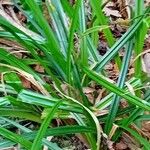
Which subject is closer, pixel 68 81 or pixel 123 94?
pixel 123 94

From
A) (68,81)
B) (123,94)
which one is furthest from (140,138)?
(68,81)

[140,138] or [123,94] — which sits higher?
[123,94]

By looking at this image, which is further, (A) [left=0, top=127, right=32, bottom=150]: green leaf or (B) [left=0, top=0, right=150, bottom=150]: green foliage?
(B) [left=0, top=0, right=150, bottom=150]: green foliage

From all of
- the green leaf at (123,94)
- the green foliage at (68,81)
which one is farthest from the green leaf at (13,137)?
the green leaf at (123,94)

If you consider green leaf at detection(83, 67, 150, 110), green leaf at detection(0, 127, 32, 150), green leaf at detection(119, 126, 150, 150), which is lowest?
green leaf at detection(119, 126, 150, 150)

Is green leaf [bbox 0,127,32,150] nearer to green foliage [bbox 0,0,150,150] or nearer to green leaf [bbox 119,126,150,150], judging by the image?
green foliage [bbox 0,0,150,150]

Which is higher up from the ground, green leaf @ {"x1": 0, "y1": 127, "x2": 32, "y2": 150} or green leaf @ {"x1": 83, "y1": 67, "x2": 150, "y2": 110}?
green leaf @ {"x1": 83, "y1": 67, "x2": 150, "y2": 110}

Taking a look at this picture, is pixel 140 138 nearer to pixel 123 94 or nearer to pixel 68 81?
pixel 123 94

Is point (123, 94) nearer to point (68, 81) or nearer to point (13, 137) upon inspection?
point (68, 81)

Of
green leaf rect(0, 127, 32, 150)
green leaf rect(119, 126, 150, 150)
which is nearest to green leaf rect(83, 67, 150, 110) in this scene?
green leaf rect(119, 126, 150, 150)

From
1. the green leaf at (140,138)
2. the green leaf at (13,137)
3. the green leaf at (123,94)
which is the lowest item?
the green leaf at (140,138)

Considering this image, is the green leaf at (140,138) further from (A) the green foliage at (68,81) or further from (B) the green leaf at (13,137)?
(B) the green leaf at (13,137)
